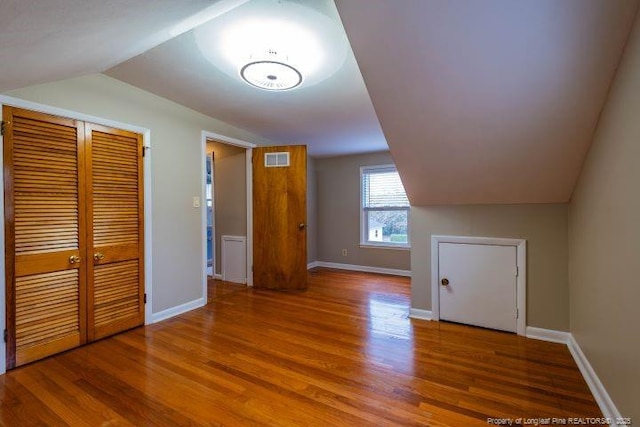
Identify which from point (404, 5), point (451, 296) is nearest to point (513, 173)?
point (451, 296)

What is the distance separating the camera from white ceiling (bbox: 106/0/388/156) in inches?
67.0

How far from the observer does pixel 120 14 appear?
117 centimetres

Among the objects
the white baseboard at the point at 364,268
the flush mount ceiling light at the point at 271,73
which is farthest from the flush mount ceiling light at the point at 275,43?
the white baseboard at the point at 364,268

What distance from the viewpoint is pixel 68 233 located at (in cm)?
221

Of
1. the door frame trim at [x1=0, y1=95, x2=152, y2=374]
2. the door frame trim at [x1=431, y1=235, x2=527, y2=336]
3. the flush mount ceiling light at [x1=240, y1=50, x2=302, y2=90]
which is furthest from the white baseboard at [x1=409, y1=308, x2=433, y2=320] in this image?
the door frame trim at [x1=0, y1=95, x2=152, y2=374]

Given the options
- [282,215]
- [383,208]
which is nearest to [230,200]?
[282,215]

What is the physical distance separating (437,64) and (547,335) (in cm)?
234

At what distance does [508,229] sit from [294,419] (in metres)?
2.24

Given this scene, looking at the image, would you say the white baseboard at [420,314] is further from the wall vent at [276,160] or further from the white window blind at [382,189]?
the wall vent at [276,160]

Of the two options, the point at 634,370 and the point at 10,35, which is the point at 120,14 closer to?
the point at 10,35

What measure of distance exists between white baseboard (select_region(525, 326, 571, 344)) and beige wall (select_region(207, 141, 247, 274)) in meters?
3.41

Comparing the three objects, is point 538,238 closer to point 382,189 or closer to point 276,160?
point 382,189

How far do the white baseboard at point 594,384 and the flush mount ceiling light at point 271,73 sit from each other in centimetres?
262

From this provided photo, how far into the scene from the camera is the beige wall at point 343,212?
5.04 meters
